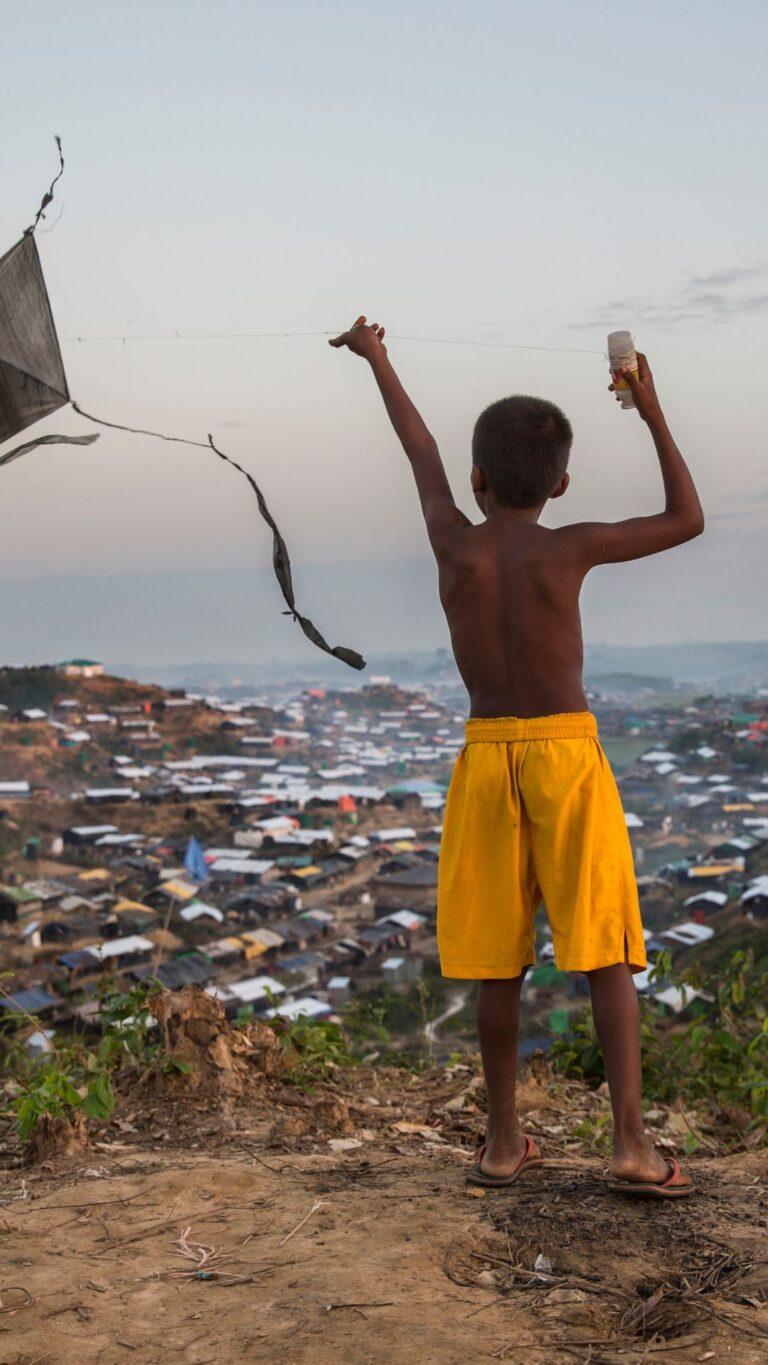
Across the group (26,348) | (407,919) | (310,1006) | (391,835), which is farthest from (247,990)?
(26,348)

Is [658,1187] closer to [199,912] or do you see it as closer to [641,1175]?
[641,1175]

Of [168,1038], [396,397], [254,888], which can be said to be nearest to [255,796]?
[254,888]

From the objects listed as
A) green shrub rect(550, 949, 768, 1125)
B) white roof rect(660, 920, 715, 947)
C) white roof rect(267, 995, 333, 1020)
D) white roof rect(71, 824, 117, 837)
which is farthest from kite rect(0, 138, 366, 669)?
white roof rect(71, 824, 117, 837)

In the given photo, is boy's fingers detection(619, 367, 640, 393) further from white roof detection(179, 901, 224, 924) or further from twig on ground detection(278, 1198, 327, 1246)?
white roof detection(179, 901, 224, 924)

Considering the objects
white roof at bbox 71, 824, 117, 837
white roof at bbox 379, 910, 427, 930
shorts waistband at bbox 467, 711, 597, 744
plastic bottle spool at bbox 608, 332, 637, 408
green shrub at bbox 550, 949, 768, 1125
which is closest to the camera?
shorts waistband at bbox 467, 711, 597, 744

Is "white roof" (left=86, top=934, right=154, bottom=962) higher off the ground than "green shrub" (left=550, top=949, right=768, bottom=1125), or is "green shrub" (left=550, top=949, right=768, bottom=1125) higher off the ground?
"green shrub" (left=550, top=949, right=768, bottom=1125)

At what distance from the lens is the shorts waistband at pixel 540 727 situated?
2.66 metres

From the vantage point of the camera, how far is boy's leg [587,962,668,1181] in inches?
103

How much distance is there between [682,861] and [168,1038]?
11.0m

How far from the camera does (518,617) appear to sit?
Result: 268 centimetres

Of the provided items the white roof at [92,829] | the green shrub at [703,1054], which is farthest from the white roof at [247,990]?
the green shrub at [703,1054]

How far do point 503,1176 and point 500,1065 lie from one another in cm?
28

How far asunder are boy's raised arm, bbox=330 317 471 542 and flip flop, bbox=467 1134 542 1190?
152 centimetres

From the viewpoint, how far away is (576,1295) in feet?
7.32
